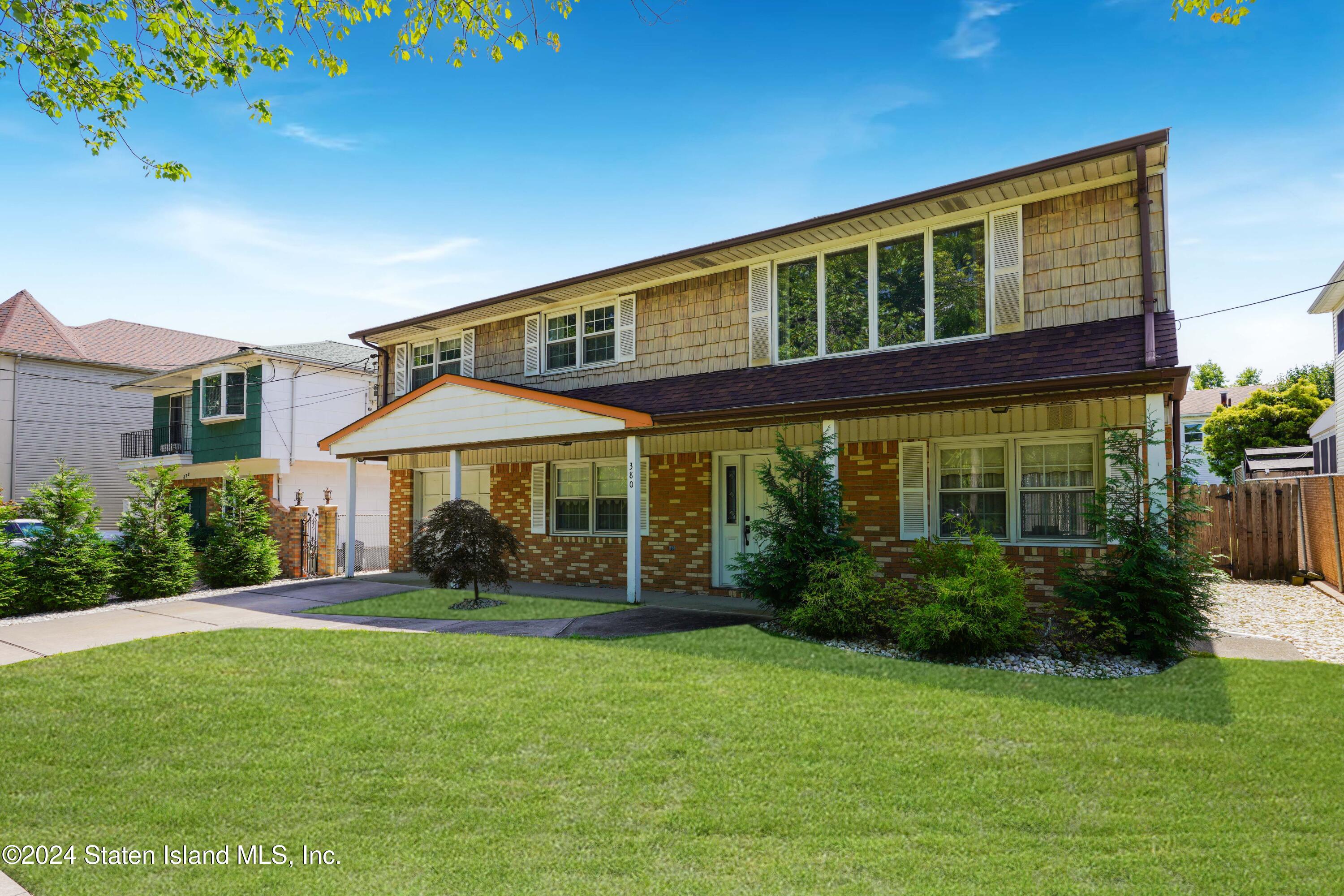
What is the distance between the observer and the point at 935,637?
7.86 meters

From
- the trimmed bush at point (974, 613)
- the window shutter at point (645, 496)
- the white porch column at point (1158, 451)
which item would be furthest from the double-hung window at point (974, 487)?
the window shutter at point (645, 496)

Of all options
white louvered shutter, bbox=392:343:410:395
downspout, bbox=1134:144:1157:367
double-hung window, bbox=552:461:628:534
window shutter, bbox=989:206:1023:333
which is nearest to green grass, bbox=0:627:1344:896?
downspout, bbox=1134:144:1157:367

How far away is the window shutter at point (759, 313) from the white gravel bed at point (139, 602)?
10351 millimetres

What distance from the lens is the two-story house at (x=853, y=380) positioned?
9336 mm

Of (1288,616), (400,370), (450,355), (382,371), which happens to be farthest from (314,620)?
(1288,616)

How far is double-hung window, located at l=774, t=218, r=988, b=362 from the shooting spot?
10609 mm

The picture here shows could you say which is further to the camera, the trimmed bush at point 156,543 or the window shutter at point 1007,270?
the trimmed bush at point 156,543

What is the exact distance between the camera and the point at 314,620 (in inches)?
429

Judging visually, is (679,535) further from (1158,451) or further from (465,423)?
(1158,451)

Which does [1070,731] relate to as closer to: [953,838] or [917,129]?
[953,838]

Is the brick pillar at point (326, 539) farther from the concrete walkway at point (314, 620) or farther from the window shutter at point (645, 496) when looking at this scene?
the window shutter at point (645, 496)

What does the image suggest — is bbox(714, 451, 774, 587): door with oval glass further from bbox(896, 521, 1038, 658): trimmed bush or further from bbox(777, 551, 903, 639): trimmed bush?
bbox(896, 521, 1038, 658): trimmed bush

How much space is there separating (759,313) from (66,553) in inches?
487

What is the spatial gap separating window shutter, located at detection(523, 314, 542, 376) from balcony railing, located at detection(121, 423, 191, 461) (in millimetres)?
14218
